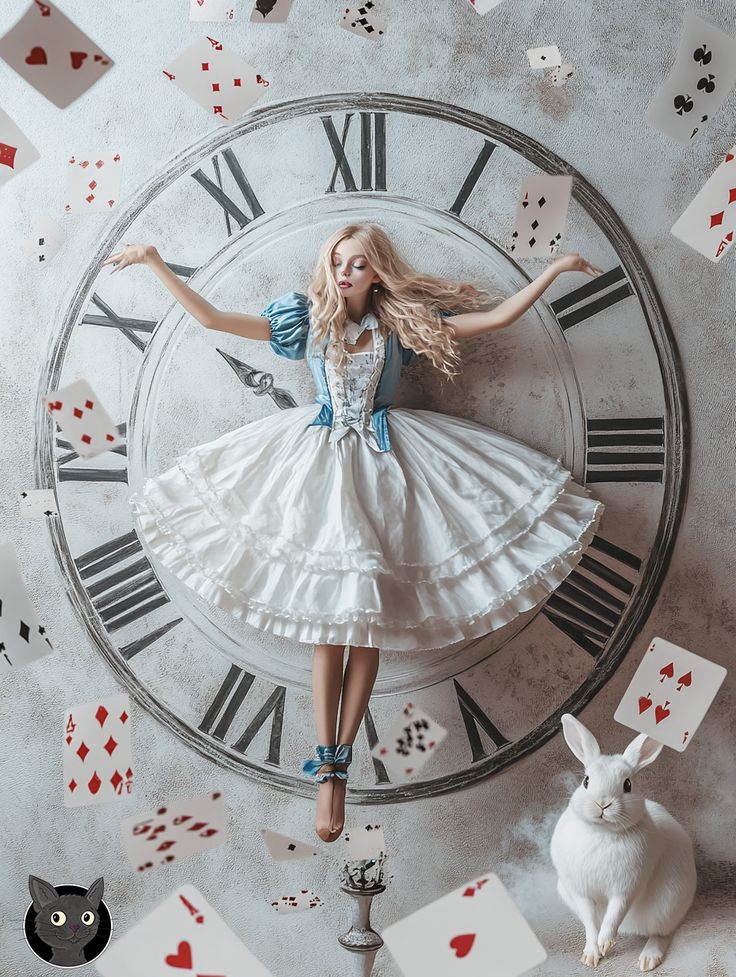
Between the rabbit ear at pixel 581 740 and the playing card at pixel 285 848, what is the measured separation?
30.2 inches

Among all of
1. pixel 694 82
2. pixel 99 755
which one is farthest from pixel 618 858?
pixel 694 82

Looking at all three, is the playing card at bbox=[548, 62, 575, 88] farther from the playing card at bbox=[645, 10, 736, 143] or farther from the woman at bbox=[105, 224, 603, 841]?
the woman at bbox=[105, 224, 603, 841]

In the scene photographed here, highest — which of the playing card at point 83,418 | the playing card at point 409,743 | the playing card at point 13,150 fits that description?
the playing card at point 13,150

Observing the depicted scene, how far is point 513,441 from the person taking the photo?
230 centimetres

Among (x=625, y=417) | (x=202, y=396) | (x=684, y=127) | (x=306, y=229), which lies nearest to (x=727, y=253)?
(x=684, y=127)

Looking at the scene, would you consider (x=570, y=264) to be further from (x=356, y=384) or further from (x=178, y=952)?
(x=178, y=952)

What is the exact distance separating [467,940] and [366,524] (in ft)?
3.24

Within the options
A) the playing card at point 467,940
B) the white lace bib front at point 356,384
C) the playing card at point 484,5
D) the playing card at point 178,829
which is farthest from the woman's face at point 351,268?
the playing card at point 467,940

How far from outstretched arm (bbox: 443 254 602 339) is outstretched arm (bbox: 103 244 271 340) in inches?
17.1

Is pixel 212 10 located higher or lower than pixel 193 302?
higher

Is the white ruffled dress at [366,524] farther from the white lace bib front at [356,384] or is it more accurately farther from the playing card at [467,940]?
the playing card at [467,940]

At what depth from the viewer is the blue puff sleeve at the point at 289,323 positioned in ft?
7.28

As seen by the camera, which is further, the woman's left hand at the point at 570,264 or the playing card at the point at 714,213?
the playing card at the point at 714,213

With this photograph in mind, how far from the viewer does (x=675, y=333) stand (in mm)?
2414
